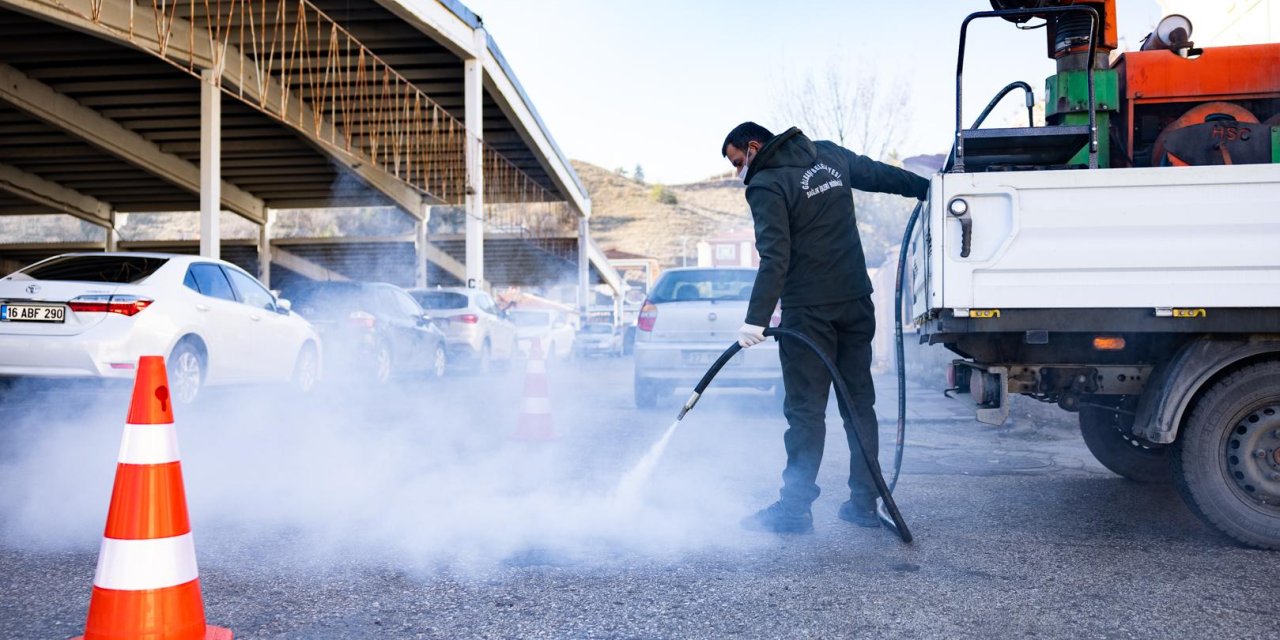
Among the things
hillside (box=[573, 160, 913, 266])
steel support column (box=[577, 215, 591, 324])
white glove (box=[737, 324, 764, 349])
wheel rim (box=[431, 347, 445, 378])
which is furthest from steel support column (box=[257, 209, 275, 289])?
hillside (box=[573, 160, 913, 266])

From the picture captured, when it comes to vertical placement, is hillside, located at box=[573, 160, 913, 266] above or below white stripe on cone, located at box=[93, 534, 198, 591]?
above

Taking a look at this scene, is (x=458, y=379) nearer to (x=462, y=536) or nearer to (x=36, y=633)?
(x=462, y=536)

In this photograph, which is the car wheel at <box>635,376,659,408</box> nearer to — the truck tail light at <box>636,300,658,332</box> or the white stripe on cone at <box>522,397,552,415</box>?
the truck tail light at <box>636,300,658,332</box>

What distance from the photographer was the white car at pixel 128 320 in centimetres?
783

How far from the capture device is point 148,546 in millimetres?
2771

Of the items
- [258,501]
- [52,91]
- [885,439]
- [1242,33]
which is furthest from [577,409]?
[52,91]

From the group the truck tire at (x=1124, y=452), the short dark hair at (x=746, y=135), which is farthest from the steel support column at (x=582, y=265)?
the short dark hair at (x=746, y=135)

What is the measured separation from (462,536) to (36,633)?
1768 millimetres

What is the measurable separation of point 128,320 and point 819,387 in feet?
19.3

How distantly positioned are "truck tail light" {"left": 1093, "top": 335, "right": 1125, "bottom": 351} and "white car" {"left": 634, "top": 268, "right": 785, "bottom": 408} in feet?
17.5

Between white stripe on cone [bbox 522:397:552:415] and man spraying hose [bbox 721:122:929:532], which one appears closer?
man spraying hose [bbox 721:122:929:532]

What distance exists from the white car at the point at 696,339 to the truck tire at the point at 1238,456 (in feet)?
Answer: 18.3

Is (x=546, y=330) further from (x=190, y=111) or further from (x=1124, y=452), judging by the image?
(x=1124, y=452)

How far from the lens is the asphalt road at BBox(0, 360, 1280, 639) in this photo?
332cm
